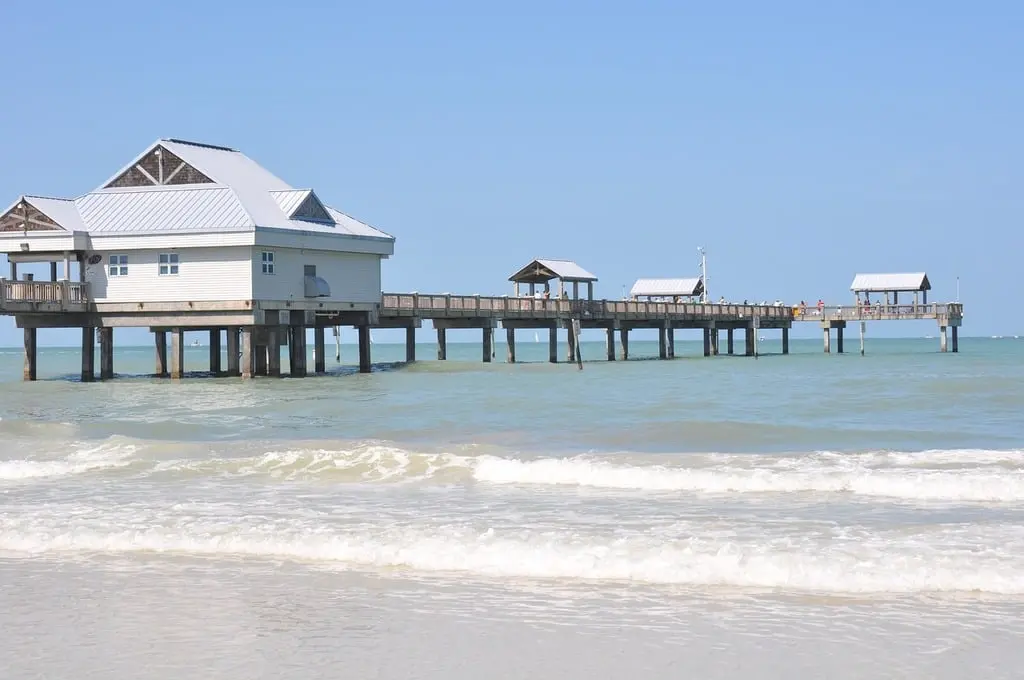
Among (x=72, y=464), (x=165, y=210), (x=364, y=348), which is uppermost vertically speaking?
(x=165, y=210)

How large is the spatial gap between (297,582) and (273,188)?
3484cm

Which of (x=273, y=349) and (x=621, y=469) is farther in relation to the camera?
(x=273, y=349)

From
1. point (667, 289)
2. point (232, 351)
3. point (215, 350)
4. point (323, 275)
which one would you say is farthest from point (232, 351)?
point (667, 289)

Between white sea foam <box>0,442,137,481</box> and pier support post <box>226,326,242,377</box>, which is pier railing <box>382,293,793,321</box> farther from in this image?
white sea foam <box>0,442,137,481</box>

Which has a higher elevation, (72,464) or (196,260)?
(196,260)

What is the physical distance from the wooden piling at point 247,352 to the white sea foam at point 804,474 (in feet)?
75.7

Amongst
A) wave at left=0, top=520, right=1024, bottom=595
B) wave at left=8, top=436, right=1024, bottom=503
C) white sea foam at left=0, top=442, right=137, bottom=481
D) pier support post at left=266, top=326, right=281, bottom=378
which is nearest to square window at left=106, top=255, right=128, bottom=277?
pier support post at left=266, top=326, right=281, bottom=378

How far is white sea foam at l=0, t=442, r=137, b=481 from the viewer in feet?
60.9

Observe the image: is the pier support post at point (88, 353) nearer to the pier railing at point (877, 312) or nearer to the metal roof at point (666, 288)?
the metal roof at point (666, 288)

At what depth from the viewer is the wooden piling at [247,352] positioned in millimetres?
40219

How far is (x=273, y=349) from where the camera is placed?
4125cm

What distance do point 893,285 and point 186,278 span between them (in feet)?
183

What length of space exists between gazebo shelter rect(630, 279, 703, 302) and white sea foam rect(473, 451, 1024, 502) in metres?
62.8

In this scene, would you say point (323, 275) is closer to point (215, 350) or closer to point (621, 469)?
point (215, 350)
